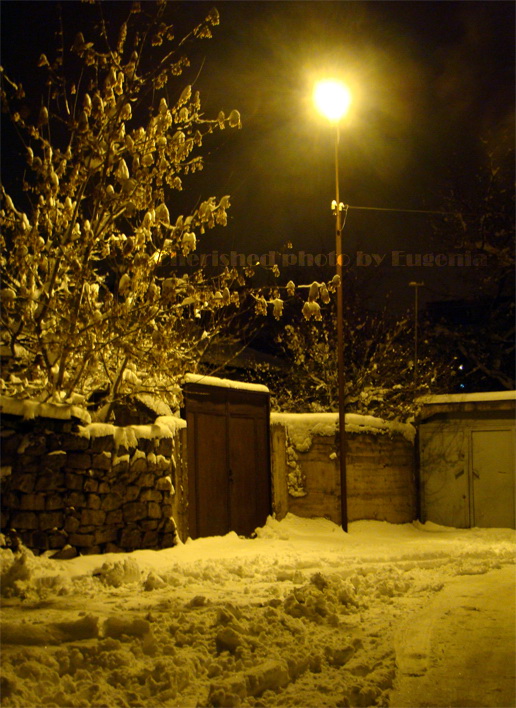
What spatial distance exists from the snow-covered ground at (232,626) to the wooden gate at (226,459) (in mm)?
1090

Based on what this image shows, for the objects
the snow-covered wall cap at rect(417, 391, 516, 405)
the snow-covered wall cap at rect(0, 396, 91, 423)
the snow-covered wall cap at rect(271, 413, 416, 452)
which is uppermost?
the snow-covered wall cap at rect(417, 391, 516, 405)

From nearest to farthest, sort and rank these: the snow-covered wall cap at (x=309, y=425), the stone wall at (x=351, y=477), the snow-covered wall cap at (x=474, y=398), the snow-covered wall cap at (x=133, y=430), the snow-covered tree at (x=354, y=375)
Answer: the snow-covered wall cap at (x=133, y=430), the stone wall at (x=351, y=477), the snow-covered wall cap at (x=309, y=425), the snow-covered wall cap at (x=474, y=398), the snow-covered tree at (x=354, y=375)

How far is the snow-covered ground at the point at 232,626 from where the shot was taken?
4551 mm

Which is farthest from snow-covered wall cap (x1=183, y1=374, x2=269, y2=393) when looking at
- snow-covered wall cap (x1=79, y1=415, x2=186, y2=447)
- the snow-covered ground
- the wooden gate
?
the snow-covered ground

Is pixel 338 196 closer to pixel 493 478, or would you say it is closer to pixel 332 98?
pixel 332 98

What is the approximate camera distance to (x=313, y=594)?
661 centimetres

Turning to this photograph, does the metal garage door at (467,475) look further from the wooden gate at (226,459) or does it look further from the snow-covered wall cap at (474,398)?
the wooden gate at (226,459)

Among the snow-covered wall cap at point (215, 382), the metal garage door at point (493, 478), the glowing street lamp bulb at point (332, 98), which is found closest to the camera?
the snow-covered wall cap at point (215, 382)

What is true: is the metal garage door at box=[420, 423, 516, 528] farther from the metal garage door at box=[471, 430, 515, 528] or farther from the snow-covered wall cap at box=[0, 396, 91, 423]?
the snow-covered wall cap at box=[0, 396, 91, 423]

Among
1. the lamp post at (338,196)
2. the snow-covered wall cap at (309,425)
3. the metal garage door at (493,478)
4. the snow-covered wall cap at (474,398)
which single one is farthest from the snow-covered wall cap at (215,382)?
the metal garage door at (493,478)

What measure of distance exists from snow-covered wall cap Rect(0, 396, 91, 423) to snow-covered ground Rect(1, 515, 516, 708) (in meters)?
1.60

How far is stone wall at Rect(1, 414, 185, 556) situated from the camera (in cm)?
821

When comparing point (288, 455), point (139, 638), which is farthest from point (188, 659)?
point (288, 455)

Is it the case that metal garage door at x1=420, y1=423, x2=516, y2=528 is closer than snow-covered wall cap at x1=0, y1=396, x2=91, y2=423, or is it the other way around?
snow-covered wall cap at x1=0, y1=396, x2=91, y2=423
